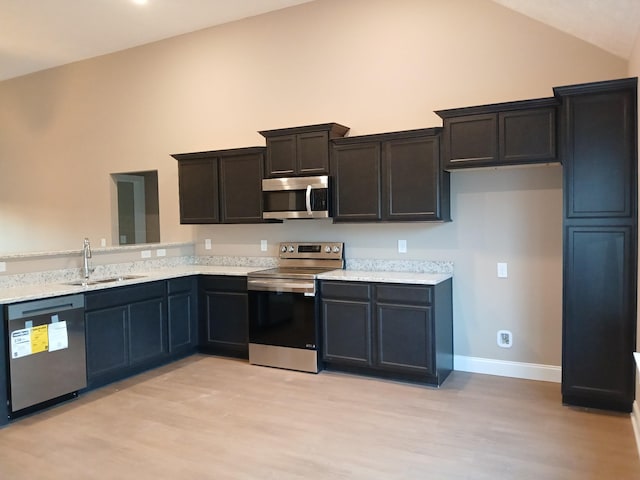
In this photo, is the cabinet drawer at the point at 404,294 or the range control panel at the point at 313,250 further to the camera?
the range control panel at the point at 313,250

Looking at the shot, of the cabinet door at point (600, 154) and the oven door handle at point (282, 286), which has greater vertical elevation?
the cabinet door at point (600, 154)

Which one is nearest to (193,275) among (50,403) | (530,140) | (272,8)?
(50,403)

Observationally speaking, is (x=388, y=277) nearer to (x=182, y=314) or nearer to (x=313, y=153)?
(x=313, y=153)

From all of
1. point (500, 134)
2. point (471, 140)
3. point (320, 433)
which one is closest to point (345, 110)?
point (471, 140)

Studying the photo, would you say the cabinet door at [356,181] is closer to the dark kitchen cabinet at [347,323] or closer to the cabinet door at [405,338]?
the dark kitchen cabinet at [347,323]

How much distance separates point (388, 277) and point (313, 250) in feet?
3.37

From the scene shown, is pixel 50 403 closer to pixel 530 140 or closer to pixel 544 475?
pixel 544 475

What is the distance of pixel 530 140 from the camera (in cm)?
357

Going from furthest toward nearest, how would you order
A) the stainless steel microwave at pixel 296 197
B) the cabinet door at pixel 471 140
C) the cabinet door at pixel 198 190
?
1. the cabinet door at pixel 198 190
2. the stainless steel microwave at pixel 296 197
3. the cabinet door at pixel 471 140

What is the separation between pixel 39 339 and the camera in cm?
347

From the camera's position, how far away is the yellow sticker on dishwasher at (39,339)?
135 inches

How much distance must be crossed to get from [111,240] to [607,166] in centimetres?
557

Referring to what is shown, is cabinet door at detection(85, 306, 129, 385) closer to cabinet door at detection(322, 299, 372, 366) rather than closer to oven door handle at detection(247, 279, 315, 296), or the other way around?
oven door handle at detection(247, 279, 315, 296)

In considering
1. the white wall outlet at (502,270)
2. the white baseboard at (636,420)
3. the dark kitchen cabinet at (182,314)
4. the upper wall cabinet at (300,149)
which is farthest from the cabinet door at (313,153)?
the white baseboard at (636,420)
